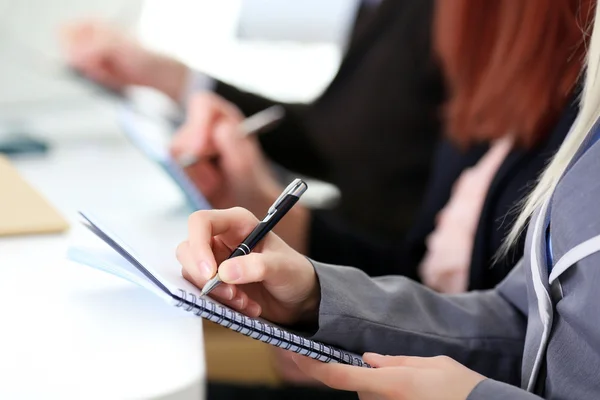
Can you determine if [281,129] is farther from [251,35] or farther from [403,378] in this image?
[403,378]

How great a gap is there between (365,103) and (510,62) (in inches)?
12.5

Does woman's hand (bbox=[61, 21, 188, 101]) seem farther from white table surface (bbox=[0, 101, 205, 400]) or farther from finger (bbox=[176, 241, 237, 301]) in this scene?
finger (bbox=[176, 241, 237, 301])

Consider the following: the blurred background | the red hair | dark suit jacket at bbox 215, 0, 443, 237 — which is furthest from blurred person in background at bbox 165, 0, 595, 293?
the blurred background

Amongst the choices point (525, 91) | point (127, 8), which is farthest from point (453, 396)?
point (127, 8)

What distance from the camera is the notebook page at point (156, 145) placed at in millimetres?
624

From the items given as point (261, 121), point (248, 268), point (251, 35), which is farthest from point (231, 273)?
point (251, 35)

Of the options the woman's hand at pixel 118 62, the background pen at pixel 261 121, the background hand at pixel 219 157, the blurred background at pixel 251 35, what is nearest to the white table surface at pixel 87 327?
the background hand at pixel 219 157

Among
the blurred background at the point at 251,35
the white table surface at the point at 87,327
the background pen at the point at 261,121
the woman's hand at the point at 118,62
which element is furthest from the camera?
the blurred background at the point at 251,35

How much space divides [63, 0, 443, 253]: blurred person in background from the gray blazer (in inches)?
16.8

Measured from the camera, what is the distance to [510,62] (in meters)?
0.68

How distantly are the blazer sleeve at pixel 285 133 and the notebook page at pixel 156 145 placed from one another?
13 centimetres

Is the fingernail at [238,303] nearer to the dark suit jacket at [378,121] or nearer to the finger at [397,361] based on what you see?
the finger at [397,361]

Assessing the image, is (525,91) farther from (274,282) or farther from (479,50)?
(274,282)

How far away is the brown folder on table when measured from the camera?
1.74ft
